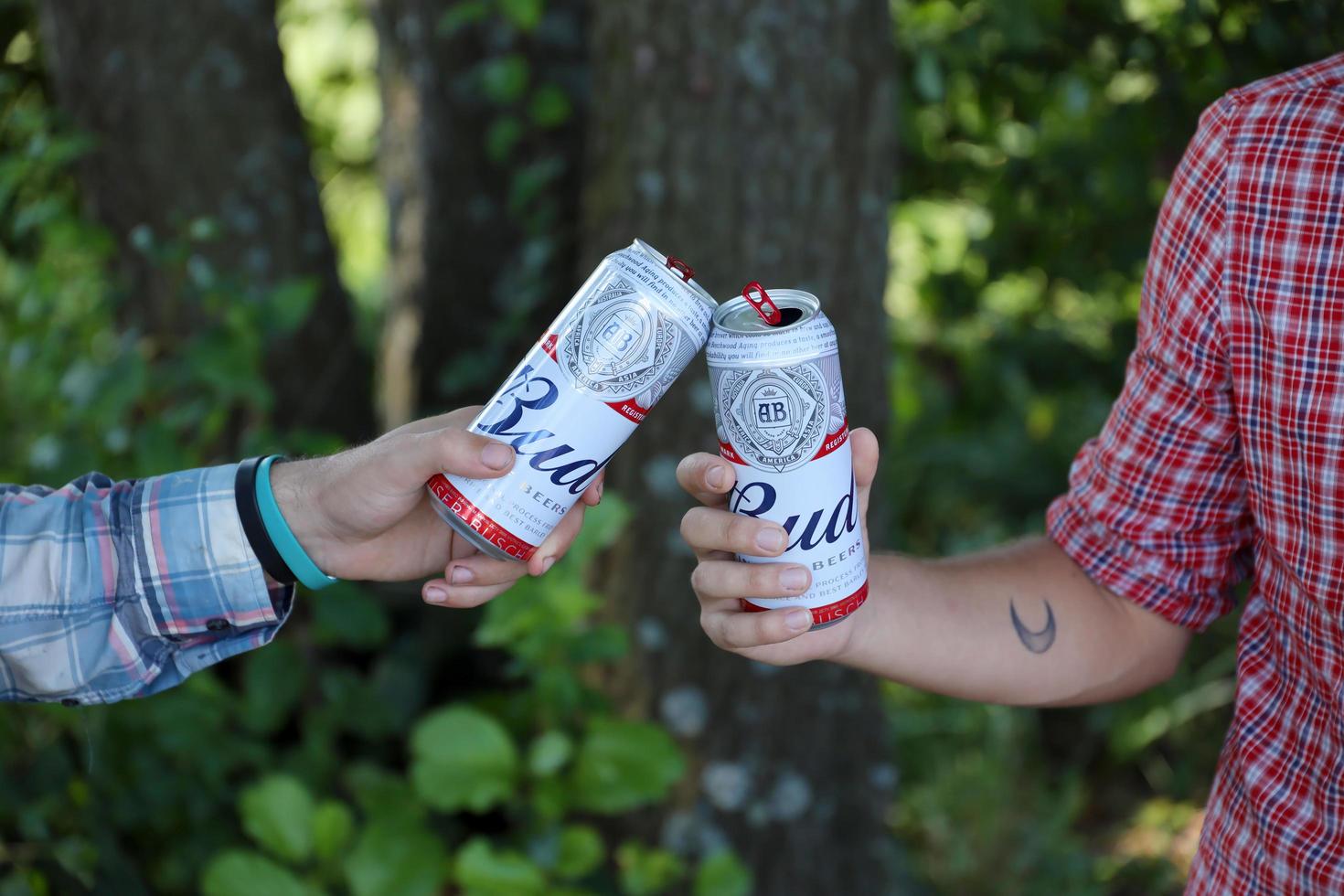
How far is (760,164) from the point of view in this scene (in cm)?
208

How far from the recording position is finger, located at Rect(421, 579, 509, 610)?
1.25 meters

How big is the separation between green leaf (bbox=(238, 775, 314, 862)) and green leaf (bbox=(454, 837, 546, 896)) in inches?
11.4

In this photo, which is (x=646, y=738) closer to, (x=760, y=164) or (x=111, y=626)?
(x=111, y=626)

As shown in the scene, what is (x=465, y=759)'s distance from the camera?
1877mm

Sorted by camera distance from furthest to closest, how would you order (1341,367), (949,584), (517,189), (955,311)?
(955,311) < (517,189) < (949,584) < (1341,367)

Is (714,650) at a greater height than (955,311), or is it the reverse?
(955,311)

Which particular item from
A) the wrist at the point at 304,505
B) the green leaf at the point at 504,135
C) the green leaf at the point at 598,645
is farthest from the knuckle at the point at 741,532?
the green leaf at the point at 504,135

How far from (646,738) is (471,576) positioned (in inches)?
27.9

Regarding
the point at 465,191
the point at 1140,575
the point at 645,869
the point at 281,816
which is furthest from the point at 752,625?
the point at 465,191

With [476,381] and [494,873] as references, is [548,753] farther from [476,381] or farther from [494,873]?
[476,381]

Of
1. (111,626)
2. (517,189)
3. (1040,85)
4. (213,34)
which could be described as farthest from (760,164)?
(111,626)

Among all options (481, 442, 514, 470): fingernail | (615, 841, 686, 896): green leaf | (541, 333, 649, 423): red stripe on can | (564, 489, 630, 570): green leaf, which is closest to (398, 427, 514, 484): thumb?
(481, 442, 514, 470): fingernail

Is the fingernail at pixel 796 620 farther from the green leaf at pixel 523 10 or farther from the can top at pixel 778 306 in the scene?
the green leaf at pixel 523 10

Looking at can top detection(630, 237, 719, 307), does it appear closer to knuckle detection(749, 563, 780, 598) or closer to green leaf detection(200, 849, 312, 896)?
knuckle detection(749, 563, 780, 598)
